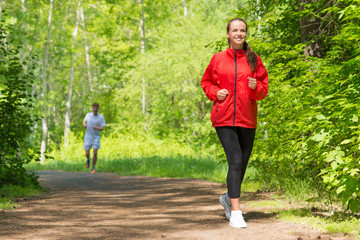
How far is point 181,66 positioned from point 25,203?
16976 millimetres

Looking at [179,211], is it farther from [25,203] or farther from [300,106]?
[25,203]

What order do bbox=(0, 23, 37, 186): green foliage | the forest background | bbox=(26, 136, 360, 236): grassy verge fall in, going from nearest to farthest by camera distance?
the forest background < bbox=(26, 136, 360, 236): grassy verge < bbox=(0, 23, 37, 186): green foliage

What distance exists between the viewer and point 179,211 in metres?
6.82

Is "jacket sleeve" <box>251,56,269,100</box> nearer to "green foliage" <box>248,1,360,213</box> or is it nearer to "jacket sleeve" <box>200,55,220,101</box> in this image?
"jacket sleeve" <box>200,55,220,101</box>

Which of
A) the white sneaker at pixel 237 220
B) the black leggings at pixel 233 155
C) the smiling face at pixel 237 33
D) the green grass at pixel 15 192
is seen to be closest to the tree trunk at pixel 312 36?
the smiling face at pixel 237 33

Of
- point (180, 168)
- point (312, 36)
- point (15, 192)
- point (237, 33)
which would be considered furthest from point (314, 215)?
point (180, 168)

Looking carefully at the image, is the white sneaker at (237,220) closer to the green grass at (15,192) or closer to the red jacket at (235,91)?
the red jacket at (235,91)

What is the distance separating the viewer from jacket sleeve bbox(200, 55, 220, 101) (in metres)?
5.28

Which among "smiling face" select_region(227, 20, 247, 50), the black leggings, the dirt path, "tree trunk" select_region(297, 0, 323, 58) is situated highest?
"tree trunk" select_region(297, 0, 323, 58)

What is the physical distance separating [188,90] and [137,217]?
58.5 ft

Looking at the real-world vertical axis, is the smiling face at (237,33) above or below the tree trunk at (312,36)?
below

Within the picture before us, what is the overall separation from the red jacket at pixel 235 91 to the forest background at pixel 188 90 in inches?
26.6

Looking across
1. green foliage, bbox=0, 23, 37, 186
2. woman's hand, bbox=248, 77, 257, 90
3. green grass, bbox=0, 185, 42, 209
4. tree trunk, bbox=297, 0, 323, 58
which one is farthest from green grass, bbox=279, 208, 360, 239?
green foliage, bbox=0, 23, 37, 186

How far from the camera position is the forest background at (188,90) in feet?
17.6
